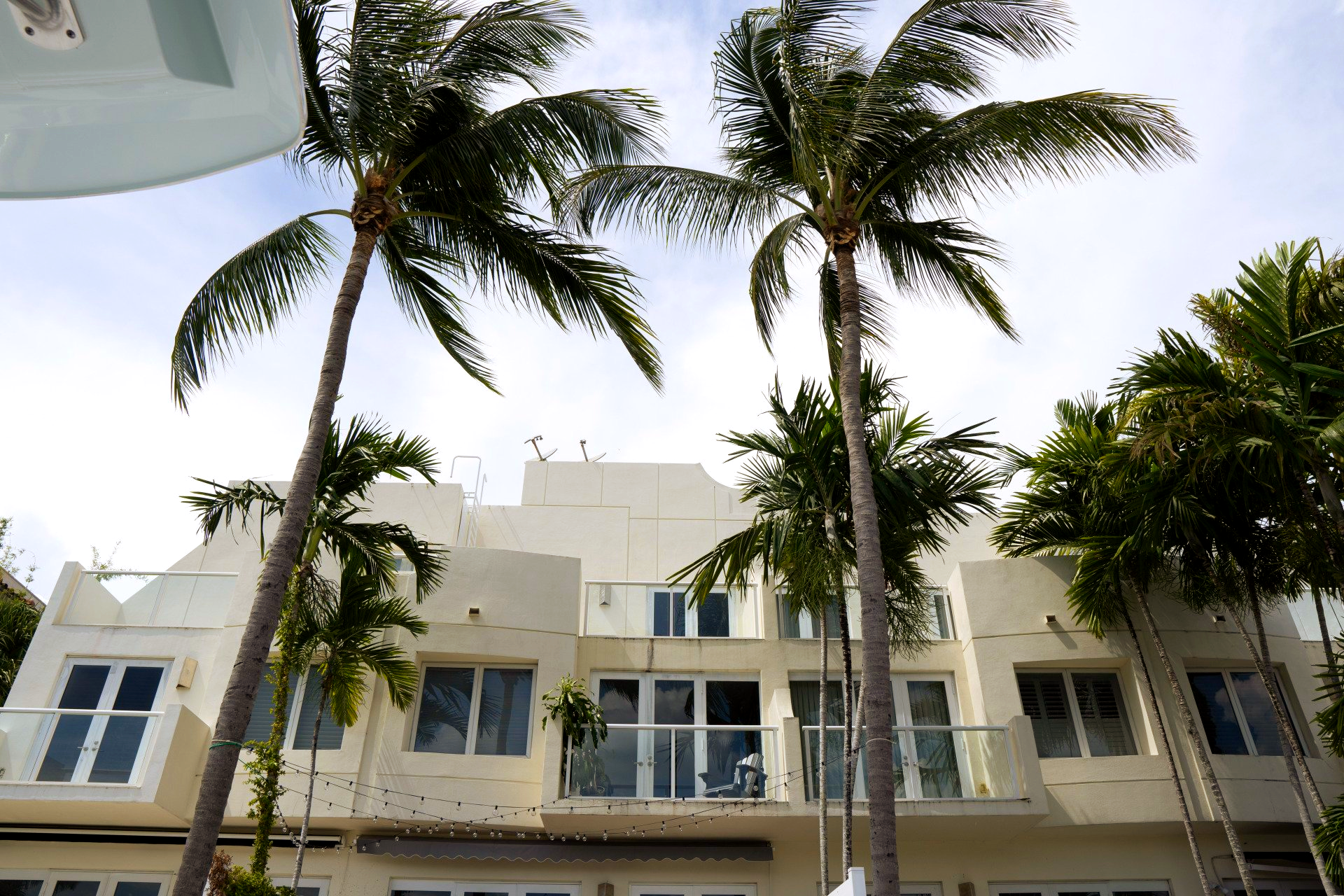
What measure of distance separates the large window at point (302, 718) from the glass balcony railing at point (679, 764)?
3.77 m

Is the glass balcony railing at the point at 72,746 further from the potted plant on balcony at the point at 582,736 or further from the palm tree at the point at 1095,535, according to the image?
the palm tree at the point at 1095,535

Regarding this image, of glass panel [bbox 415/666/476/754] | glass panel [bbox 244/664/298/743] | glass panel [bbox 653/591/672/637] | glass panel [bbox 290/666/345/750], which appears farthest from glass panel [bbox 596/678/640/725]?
glass panel [bbox 244/664/298/743]

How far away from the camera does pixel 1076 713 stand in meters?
15.2

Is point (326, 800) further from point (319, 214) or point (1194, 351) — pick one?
point (1194, 351)

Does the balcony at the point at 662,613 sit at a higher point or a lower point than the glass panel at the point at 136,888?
higher

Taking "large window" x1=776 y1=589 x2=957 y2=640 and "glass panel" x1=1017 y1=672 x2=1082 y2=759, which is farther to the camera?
"large window" x1=776 y1=589 x2=957 y2=640

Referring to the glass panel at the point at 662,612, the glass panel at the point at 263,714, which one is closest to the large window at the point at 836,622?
the glass panel at the point at 662,612

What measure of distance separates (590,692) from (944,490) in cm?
672

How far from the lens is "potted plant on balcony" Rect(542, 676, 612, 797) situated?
44.2ft

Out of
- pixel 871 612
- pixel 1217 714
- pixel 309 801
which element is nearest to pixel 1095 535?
pixel 1217 714

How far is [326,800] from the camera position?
532 inches

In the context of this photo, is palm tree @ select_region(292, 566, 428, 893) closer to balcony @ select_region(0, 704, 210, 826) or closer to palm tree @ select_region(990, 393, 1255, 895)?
balcony @ select_region(0, 704, 210, 826)

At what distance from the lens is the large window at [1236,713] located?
14766mm

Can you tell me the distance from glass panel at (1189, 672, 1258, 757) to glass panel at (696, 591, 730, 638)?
7575 millimetres
